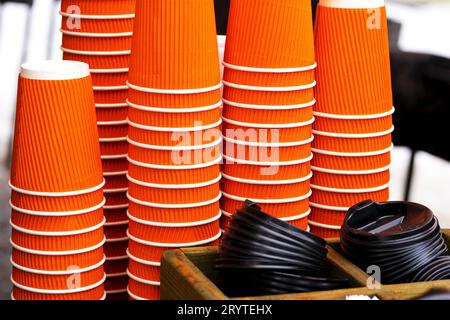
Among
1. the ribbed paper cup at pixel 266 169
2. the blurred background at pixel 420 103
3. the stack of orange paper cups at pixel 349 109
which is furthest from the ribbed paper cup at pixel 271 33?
the blurred background at pixel 420 103

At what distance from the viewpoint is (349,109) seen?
1870 mm

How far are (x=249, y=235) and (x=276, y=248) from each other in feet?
0.18

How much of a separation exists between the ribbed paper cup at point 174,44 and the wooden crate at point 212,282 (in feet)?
1.12

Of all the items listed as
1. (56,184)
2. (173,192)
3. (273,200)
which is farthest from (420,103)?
(56,184)

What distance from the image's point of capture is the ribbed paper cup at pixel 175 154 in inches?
67.1

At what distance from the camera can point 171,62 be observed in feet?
5.49

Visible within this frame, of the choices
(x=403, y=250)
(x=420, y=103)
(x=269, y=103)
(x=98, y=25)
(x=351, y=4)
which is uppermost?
(x=351, y=4)

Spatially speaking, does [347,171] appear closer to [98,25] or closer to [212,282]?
[212,282]

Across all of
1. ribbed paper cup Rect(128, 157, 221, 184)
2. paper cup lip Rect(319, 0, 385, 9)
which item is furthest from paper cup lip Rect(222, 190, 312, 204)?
paper cup lip Rect(319, 0, 385, 9)

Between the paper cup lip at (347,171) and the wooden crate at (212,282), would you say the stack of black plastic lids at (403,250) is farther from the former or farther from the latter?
the paper cup lip at (347,171)

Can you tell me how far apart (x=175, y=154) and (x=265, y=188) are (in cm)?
23

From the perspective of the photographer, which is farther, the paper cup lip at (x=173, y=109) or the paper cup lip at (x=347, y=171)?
the paper cup lip at (x=347, y=171)

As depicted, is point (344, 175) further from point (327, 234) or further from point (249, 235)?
point (249, 235)
